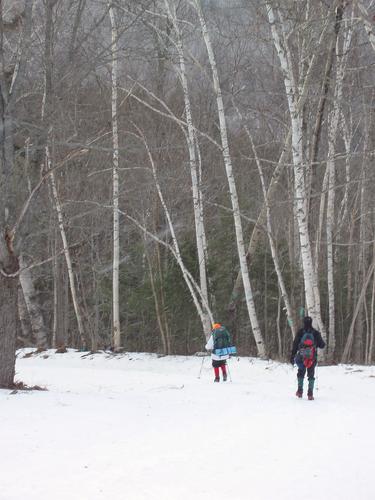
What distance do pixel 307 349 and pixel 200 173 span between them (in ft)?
40.1

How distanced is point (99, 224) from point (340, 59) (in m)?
13.3

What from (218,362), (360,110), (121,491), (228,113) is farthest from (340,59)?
(121,491)

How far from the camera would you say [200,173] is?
22281mm

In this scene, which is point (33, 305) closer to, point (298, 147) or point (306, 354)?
point (298, 147)

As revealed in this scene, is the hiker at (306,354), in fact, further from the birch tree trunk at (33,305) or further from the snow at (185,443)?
the birch tree trunk at (33,305)

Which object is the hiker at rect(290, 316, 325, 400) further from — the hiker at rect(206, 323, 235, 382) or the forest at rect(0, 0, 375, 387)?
the forest at rect(0, 0, 375, 387)

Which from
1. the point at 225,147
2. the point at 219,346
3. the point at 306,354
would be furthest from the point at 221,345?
the point at 225,147

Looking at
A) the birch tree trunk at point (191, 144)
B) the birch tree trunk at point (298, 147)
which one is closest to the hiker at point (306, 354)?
the birch tree trunk at point (298, 147)

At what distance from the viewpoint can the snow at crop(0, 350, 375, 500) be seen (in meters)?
5.35

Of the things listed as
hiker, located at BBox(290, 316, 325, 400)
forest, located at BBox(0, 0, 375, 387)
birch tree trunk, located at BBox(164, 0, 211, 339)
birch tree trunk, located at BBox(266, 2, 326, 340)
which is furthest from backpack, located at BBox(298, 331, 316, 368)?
birch tree trunk, located at BBox(164, 0, 211, 339)

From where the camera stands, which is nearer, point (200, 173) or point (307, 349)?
point (307, 349)

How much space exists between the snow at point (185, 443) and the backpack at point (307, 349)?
0.67 metres

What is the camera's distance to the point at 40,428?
24.8 ft

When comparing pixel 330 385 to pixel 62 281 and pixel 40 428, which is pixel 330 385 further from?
pixel 62 281
